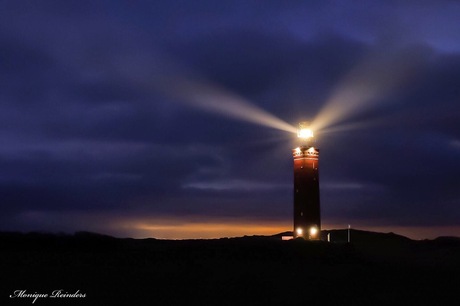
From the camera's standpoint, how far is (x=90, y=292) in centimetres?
2258

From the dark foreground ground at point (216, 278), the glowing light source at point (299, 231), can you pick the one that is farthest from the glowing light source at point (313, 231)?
the dark foreground ground at point (216, 278)

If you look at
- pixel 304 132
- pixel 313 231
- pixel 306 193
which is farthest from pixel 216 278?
pixel 304 132

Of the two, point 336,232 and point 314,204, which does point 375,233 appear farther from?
point 314,204

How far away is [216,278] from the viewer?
84.9 feet

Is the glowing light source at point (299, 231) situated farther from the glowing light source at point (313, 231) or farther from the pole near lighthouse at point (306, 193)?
the glowing light source at point (313, 231)

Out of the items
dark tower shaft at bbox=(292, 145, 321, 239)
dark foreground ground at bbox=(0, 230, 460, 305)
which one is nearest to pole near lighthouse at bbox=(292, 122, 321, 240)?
Result: dark tower shaft at bbox=(292, 145, 321, 239)

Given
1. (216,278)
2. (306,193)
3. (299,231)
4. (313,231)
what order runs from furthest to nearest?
(299,231) → (313,231) → (306,193) → (216,278)

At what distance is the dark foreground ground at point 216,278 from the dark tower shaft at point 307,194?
11009mm

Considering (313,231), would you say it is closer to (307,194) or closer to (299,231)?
(299,231)

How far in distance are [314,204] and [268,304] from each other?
2658cm

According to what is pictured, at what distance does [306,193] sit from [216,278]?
2274cm

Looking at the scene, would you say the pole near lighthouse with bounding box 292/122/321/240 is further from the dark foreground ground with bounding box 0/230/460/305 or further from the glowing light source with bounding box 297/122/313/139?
the dark foreground ground with bounding box 0/230/460/305

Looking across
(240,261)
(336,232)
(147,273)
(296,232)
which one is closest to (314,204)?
(296,232)

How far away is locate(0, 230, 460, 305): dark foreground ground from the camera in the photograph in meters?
22.4
